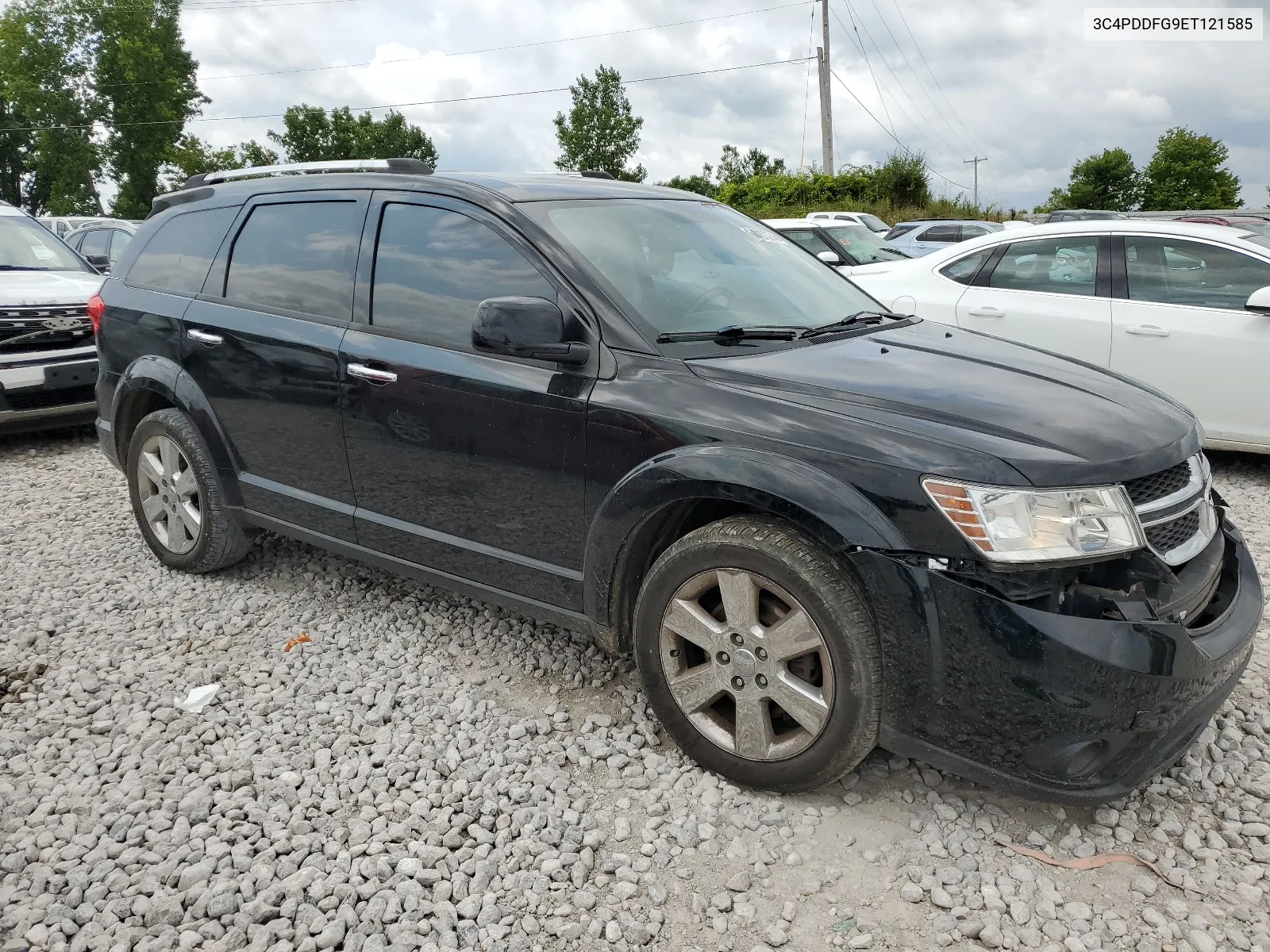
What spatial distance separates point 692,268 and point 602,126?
5127 cm

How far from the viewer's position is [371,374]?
3449mm

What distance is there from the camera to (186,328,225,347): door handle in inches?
159

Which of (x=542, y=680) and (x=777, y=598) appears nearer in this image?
(x=777, y=598)

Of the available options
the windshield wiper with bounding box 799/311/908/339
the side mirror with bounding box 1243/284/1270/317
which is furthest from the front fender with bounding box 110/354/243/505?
the side mirror with bounding box 1243/284/1270/317

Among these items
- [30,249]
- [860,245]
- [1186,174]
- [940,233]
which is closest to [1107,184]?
[1186,174]

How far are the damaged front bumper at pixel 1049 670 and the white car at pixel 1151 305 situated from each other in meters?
3.52

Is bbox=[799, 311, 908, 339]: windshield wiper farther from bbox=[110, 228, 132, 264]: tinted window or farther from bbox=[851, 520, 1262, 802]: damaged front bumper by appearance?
bbox=[110, 228, 132, 264]: tinted window

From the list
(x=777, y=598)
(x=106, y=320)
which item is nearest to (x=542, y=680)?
(x=777, y=598)

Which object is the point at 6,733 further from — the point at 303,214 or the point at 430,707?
the point at 303,214

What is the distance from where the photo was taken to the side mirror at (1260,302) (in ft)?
17.7

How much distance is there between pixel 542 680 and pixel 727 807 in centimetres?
100

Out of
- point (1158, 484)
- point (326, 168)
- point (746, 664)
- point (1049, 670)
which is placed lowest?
point (746, 664)

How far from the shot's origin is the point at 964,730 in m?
2.40

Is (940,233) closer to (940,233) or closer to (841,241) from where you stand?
(940,233)
